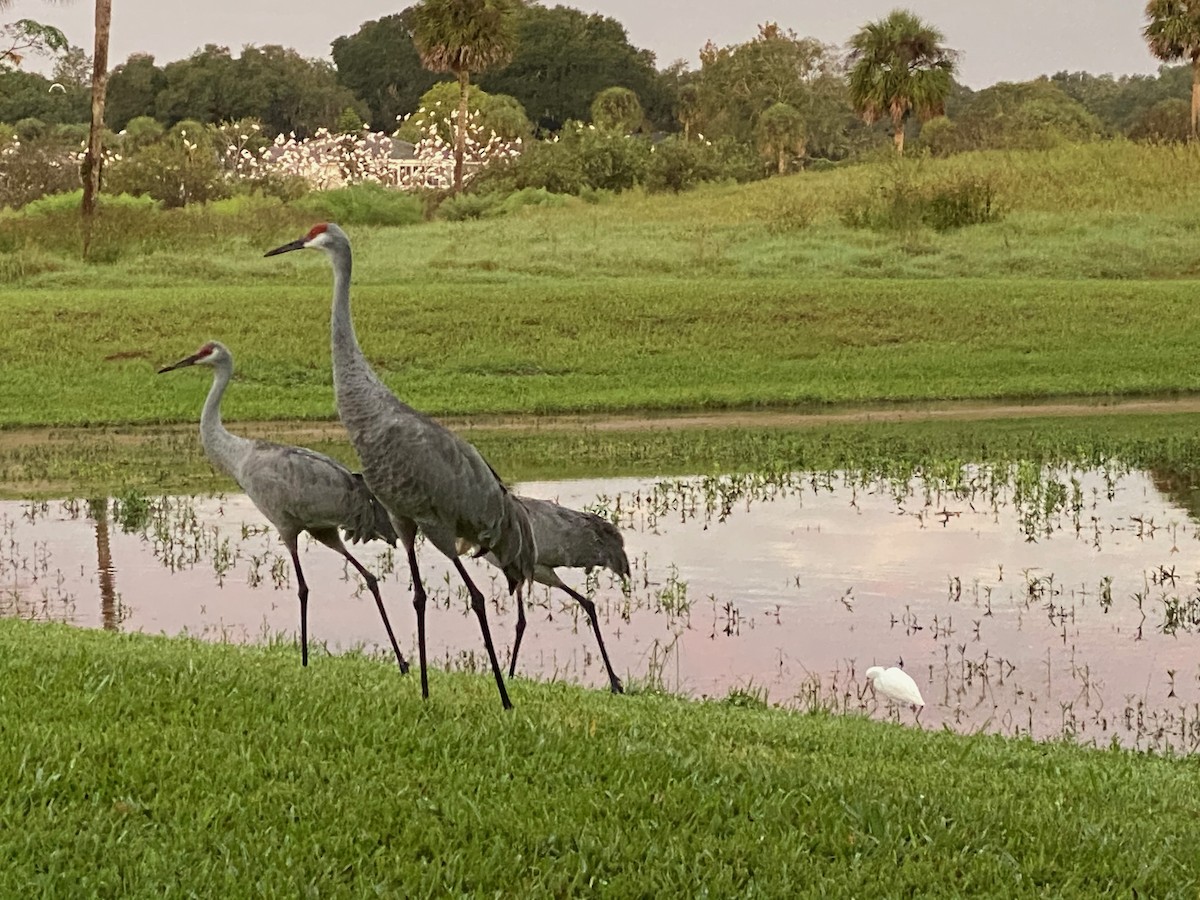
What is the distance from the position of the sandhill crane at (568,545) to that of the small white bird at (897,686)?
1211 mm

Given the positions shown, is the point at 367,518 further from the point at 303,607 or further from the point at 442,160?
the point at 442,160

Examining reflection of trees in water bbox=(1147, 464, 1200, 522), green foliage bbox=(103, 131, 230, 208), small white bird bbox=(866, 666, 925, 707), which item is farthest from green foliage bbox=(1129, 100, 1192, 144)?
small white bird bbox=(866, 666, 925, 707)

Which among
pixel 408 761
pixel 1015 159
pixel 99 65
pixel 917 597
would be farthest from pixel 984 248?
pixel 408 761

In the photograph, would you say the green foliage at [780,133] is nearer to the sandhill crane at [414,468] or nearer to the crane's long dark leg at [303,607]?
the crane's long dark leg at [303,607]

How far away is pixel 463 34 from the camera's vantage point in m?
48.7

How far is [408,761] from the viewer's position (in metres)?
5.98

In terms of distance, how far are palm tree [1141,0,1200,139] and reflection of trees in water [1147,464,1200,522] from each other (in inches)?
1464

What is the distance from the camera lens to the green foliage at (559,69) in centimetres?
8944

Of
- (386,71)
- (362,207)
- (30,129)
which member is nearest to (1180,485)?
(362,207)

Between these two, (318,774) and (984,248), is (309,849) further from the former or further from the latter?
(984,248)

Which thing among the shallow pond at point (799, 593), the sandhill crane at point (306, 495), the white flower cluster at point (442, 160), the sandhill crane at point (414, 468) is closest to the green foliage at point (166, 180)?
the white flower cluster at point (442, 160)

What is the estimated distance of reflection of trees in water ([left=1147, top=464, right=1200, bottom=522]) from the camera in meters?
14.4

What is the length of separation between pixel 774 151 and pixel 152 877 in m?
69.4

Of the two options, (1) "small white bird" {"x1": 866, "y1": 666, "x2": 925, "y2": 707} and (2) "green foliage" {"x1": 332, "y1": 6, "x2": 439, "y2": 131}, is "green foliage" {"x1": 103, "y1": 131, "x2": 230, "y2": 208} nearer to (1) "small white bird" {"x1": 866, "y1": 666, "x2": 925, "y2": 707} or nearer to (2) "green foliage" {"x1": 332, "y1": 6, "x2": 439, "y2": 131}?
(1) "small white bird" {"x1": 866, "y1": 666, "x2": 925, "y2": 707}
